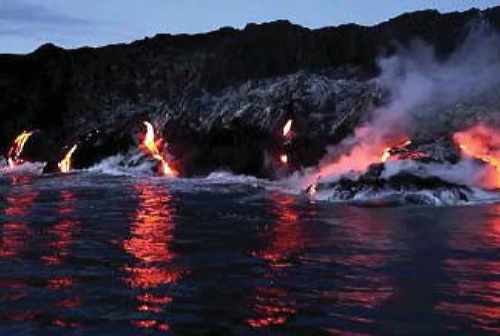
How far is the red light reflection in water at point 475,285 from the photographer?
9844 mm

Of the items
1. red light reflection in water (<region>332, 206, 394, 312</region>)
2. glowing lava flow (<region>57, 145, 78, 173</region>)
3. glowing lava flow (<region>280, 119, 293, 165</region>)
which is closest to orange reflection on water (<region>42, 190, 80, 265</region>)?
red light reflection in water (<region>332, 206, 394, 312</region>)

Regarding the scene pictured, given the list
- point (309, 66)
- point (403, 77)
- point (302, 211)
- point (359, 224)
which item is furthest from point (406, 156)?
point (309, 66)

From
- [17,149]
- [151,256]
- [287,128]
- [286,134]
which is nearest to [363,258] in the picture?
[151,256]

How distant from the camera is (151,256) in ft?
46.4

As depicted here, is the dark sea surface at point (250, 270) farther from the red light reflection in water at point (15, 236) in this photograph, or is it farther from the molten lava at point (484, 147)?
the molten lava at point (484, 147)

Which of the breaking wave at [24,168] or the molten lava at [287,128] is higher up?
the molten lava at [287,128]

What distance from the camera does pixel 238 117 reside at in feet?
128

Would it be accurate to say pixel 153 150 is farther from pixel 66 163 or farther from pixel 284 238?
pixel 284 238

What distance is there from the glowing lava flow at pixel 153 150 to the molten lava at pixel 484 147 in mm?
15334

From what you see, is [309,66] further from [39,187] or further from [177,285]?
[177,285]

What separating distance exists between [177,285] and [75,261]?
2.74 metres

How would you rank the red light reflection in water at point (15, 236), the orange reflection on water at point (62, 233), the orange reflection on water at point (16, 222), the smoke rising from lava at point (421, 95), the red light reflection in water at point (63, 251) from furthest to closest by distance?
the smoke rising from lava at point (421, 95) → the orange reflection on water at point (16, 222) → the orange reflection on water at point (62, 233) → the red light reflection in water at point (15, 236) → the red light reflection in water at point (63, 251)

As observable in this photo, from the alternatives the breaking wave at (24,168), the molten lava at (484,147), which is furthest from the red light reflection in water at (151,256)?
the breaking wave at (24,168)

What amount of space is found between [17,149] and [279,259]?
147 ft
